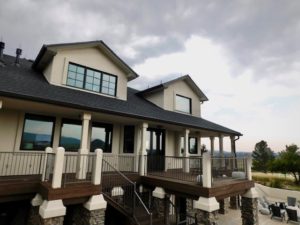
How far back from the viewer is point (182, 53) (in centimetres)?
1509

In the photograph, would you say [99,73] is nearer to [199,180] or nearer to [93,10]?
[93,10]

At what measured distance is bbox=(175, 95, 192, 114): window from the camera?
14.9m

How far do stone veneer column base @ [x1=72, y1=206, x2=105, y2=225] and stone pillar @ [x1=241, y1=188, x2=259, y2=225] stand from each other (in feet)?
24.2

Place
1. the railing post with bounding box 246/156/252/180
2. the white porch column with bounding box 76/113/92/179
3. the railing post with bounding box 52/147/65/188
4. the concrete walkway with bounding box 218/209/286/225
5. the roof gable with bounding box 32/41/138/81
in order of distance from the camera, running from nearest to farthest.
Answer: the railing post with bounding box 52/147/65/188 < the white porch column with bounding box 76/113/92/179 < the roof gable with bounding box 32/41/138/81 < the railing post with bounding box 246/156/252/180 < the concrete walkway with bounding box 218/209/286/225

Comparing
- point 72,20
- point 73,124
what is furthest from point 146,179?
point 72,20

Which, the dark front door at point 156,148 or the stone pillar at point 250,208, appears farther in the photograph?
the dark front door at point 156,148

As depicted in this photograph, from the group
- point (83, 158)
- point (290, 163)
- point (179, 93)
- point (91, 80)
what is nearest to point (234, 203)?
point (179, 93)

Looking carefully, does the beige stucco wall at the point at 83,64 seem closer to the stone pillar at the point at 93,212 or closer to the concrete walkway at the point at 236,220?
the stone pillar at the point at 93,212

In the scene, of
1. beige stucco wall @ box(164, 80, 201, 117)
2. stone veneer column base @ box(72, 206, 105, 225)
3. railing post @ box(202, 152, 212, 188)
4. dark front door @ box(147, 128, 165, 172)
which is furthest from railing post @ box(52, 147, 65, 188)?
beige stucco wall @ box(164, 80, 201, 117)

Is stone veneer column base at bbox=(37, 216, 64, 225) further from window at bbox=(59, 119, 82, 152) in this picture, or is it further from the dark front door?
the dark front door

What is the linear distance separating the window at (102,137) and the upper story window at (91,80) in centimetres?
204

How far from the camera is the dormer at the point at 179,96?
14.1 metres

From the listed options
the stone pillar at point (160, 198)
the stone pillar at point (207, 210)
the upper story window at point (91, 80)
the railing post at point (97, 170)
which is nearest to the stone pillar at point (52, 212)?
the railing post at point (97, 170)

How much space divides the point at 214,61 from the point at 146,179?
393 inches
